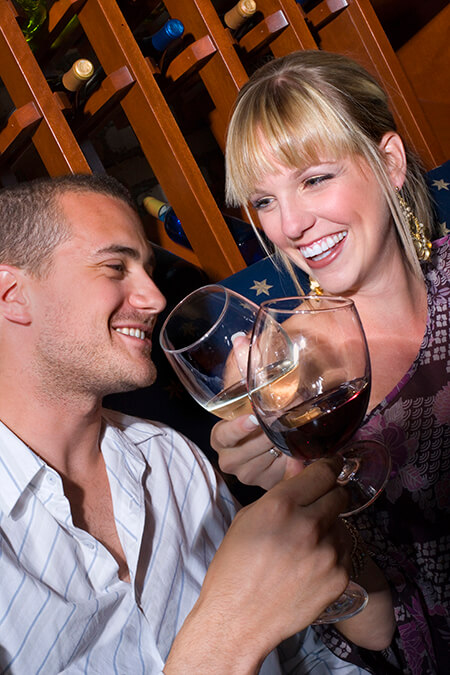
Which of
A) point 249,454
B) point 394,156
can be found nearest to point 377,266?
point 394,156

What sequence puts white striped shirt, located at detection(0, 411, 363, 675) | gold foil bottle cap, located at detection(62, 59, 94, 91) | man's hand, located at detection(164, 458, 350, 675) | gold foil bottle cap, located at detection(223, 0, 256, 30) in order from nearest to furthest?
man's hand, located at detection(164, 458, 350, 675) → white striped shirt, located at detection(0, 411, 363, 675) → gold foil bottle cap, located at detection(62, 59, 94, 91) → gold foil bottle cap, located at detection(223, 0, 256, 30)

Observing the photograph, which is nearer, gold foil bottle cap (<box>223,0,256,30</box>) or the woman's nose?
the woman's nose

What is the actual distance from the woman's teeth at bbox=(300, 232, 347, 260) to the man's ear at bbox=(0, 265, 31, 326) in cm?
61

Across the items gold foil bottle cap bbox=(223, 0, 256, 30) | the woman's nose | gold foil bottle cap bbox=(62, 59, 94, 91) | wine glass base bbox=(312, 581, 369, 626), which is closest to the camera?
wine glass base bbox=(312, 581, 369, 626)

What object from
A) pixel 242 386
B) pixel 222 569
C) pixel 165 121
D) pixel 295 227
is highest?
pixel 165 121

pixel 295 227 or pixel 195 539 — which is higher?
pixel 295 227

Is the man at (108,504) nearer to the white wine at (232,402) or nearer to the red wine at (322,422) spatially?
the red wine at (322,422)

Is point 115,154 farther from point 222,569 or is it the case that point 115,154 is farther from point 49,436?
point 222,569

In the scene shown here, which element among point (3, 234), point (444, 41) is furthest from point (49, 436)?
point (444, 41)

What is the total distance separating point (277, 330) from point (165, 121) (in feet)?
3.26

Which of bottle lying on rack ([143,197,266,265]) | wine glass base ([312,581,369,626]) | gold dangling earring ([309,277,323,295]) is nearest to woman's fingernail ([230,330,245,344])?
wine glass base ([312,581,369,626])

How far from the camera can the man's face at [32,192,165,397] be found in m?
1.31

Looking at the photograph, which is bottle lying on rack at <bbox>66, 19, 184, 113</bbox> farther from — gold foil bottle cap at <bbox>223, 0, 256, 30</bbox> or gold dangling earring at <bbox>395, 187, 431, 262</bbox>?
gold dangling earring at <bbox>395, 187, 431, 262</bbox>

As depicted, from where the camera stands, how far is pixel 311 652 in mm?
1346
